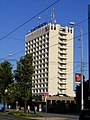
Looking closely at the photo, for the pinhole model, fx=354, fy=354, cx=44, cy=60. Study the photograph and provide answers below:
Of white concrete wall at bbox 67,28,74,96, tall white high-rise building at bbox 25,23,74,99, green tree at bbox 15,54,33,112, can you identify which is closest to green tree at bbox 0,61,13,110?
green tree at bbox 15,54,33,112

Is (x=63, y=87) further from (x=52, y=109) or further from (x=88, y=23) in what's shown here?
(x=88, y=23)

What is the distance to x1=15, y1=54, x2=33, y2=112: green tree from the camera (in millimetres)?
55188

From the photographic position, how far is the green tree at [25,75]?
55188 mm

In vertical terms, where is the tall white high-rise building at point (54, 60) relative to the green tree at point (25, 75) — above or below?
above

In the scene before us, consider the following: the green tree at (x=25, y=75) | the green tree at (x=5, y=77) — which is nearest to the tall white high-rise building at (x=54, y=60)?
the green tree at (x=5, y=77)

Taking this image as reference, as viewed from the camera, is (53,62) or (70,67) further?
(70,67)

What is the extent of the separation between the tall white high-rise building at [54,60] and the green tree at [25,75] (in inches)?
2806

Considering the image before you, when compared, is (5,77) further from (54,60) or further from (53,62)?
(54,60)

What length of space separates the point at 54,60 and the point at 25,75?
7557 cm

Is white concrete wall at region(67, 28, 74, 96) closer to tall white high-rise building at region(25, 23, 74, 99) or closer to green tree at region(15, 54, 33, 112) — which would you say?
tall white high-rise building at region(25, 23, 74, 99)

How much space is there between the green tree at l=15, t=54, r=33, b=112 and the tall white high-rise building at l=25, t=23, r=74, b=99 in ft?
234

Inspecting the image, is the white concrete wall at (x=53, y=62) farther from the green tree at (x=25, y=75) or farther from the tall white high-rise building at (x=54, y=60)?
the green tree at (x=25, y=75)

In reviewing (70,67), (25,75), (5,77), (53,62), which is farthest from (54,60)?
(25,75)

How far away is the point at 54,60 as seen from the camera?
13062 cm
